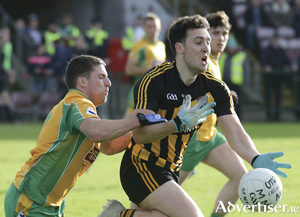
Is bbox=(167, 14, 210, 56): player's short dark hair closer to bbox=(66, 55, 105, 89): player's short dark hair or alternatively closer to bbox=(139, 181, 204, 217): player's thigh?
bbox=(66, 55, 105, 89): player's short dark hair

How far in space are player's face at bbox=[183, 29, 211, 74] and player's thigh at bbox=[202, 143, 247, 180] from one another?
1.61m

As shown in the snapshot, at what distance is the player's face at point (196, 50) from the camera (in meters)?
4.16

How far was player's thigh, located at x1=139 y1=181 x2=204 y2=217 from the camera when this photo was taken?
3877mm

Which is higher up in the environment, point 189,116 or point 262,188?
point 189,116

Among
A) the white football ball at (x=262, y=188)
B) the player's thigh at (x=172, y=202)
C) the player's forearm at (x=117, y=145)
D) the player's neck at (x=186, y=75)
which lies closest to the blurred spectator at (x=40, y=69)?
the player's forearm at (x=117, y=145)

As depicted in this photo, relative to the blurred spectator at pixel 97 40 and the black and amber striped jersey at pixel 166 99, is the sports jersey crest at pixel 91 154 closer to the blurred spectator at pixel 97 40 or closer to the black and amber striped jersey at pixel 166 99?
the black and amber striped jersey at pixel 166 99

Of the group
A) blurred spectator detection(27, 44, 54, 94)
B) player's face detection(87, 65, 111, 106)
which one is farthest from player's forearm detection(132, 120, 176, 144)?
blurred spectator detection(27, 44, 54, 94)

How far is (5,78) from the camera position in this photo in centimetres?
1711

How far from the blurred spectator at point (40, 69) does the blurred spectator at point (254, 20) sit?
7.73 m

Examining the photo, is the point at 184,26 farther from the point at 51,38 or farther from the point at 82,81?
the point at 51,38

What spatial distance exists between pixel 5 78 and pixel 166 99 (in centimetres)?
1408

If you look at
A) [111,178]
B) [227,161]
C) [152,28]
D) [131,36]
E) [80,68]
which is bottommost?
[111,178]

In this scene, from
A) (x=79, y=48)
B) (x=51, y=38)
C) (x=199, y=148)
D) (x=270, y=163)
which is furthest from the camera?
(x=51, y=38)

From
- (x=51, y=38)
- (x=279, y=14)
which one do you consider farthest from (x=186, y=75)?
(x=279, y=14)
